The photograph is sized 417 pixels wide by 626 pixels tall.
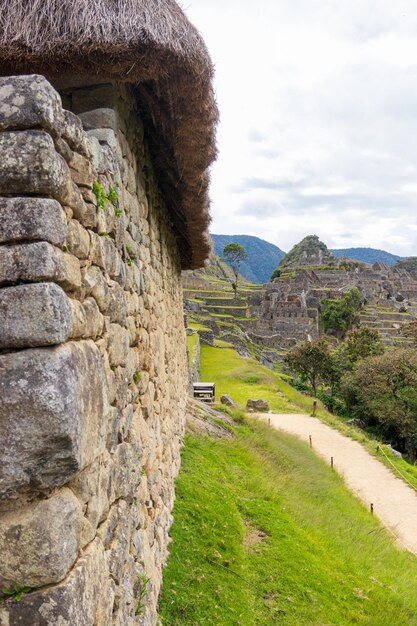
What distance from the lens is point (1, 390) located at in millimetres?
1755

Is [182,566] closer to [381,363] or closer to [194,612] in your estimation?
[194,612]

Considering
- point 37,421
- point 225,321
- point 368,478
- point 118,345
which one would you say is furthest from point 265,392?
point 225,321

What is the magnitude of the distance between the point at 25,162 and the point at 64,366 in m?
A: 0.83

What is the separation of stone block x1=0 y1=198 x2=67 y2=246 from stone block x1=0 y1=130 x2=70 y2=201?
6 cm

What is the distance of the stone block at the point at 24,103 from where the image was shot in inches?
75.0

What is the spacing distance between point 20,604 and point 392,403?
2575 cm

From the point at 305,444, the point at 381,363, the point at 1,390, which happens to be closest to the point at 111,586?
the point at 1,390

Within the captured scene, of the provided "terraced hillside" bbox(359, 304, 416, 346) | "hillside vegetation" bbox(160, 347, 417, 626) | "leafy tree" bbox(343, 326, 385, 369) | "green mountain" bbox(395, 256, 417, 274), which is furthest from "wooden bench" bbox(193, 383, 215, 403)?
"green mountain" bbox(395, 256, 417, 274)

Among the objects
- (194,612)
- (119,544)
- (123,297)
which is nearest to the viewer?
(119,544)

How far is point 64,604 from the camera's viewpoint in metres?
1.76

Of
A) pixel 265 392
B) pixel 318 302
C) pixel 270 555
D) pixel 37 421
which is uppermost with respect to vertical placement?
pixel 37 421

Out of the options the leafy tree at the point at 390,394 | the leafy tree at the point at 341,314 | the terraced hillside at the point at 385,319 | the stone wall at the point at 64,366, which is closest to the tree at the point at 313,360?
the leafy tree at the point at 390,394

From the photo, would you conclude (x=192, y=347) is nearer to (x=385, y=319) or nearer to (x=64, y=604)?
(x=64, y=604)

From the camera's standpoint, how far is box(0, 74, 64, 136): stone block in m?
1.91
